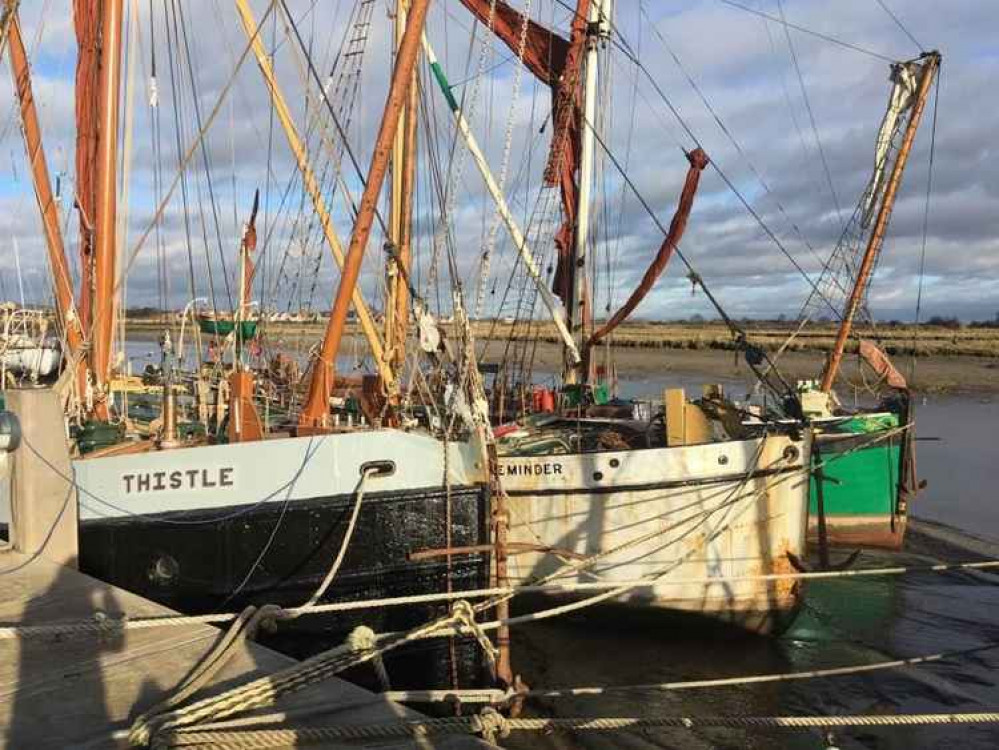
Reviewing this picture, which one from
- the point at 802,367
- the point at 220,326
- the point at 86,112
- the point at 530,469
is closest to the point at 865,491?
the point at 530,469

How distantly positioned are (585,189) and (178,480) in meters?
10.4

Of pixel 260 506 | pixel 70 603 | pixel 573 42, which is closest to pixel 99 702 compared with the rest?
pixel 70 603

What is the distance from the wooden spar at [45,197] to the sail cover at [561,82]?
7399mm

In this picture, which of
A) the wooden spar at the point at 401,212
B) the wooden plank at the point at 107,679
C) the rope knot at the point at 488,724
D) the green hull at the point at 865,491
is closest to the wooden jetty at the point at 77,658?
the wooden plank at the point at 107,679

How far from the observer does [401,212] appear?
13.0 meters

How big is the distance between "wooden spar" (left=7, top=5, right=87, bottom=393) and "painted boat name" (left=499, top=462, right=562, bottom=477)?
18.4 ft

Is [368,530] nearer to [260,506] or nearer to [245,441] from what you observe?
[260,506]

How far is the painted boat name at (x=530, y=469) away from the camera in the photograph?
10.5 meters

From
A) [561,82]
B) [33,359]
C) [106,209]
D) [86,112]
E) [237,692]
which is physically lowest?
[237,692]

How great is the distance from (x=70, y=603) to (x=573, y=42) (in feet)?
45.2

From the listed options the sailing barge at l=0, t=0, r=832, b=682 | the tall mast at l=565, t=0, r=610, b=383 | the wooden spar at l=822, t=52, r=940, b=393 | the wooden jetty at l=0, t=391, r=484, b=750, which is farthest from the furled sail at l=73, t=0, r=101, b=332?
the wooden spar at l=822, t=52, r=940, b=393

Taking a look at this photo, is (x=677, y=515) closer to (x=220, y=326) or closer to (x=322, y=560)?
(x=322, y=560)

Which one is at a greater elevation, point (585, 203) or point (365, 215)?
point (585, 203)

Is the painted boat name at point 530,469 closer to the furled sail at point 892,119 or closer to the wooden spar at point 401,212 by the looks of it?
the wooden spar at point 401,212
